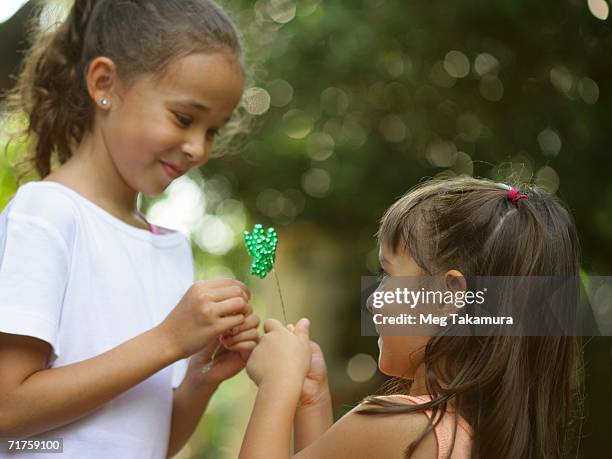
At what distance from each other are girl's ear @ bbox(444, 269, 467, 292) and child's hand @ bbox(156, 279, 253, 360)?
1.34ft

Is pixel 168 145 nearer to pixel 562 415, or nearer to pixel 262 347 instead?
pixel 262 347

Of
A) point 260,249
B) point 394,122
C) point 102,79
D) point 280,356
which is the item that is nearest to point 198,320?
point 280,356

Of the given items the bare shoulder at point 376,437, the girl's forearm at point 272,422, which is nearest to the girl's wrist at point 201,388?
the girl's forearm at point 272,422

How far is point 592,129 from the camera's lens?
276 centimetres

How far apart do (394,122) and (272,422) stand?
208 centimetres

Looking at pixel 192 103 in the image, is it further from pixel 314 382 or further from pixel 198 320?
pixel 314 382

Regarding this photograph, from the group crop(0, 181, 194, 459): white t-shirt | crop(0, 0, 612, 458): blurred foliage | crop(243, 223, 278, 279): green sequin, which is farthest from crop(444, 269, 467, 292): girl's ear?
crop(0, 0, 612, 458): blurred foliage

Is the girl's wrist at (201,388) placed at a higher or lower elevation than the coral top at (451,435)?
higher

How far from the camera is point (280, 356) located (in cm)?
166

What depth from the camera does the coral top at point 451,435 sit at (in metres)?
1.44

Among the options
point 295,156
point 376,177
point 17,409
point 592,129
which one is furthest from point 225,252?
point 17,409

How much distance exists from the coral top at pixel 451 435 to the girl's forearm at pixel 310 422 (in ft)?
1.03

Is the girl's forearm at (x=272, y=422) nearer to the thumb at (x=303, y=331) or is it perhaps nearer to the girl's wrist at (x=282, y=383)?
the girl's wrist at (x=282, y=383)

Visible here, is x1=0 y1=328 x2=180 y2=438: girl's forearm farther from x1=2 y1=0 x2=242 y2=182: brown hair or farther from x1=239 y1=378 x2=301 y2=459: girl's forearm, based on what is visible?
x1=2 y1=0 x2=242 y2=182: brown hair
